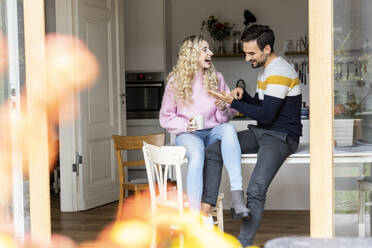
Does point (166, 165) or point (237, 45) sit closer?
point (166, 165)

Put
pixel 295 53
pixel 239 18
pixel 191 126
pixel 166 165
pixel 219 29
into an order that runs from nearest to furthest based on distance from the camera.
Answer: pixel 166 165 < pixel 191 126 < pixel 295 53 < pixel 219 29 < pixel 239 18

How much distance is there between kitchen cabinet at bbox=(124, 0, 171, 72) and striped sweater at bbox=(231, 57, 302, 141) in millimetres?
3586

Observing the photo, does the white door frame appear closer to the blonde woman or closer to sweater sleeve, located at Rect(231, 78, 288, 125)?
the blonde woman

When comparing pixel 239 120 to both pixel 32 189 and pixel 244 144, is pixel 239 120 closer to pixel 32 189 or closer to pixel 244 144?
pixel 244 144

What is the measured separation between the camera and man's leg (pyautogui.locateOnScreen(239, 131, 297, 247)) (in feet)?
11.0

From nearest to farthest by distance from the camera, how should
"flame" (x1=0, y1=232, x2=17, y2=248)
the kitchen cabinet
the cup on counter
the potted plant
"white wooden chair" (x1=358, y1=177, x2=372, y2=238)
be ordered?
"white wooden chair" (x1=358, y1=177, x2=372, y2=238)
"flame" (x1=0, y1=232, x2=17, y2=248)
the cup on counter
the kitchen cabinet
the potted plant

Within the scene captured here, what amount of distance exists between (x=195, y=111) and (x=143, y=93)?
3.40 m

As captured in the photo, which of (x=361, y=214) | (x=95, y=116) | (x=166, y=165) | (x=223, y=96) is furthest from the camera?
(x=95, y=116)

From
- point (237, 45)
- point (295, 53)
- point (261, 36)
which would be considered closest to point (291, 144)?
point (261, 36)

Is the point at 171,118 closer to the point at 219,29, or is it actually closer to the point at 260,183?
the point at 260,183

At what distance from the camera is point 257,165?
3.41 meters

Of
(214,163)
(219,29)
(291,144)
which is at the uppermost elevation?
(219,29)

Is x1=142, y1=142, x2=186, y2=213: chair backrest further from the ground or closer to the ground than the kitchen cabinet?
closer to the ground

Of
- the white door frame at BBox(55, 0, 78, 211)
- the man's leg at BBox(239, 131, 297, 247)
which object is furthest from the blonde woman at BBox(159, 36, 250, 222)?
the white door frame at BBox(55, 0, 78, 211)
